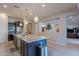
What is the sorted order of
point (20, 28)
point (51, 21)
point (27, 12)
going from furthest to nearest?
point (20, 28) < point (51, 21) < point (27, 12)

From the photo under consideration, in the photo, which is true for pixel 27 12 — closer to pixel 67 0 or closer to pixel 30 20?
pixel 30 20

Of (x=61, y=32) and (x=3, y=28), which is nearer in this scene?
(x=3, y=28)

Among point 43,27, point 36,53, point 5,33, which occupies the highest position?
point 43,27

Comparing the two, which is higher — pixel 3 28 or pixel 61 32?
pixel 3 28

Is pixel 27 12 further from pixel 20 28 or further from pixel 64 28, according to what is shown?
pixel 64 28

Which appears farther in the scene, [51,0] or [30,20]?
[30,20]

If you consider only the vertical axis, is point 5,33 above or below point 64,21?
below

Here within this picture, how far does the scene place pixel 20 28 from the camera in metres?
5.14

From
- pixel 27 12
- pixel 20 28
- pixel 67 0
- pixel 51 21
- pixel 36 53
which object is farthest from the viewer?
pixel 20 28

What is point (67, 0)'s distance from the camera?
73.9 inches

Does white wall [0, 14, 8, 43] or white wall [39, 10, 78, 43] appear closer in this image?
white wall [39, 10, 78, 43]

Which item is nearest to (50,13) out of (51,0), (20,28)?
(20,28)

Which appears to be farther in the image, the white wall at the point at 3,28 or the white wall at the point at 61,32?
the white wall at the point at 3,28

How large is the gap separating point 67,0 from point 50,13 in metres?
2.59
